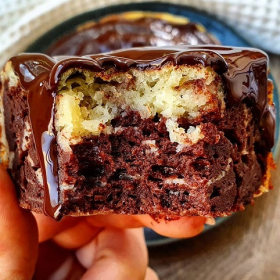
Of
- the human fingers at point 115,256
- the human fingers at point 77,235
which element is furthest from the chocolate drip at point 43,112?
the human fingers at point 77,235

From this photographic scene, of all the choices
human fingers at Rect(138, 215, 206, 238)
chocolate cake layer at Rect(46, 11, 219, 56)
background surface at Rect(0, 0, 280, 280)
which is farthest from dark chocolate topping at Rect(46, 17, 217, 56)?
human fingers at Rect(138, 215, 206, 238)

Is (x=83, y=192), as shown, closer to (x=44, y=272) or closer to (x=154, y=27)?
(x=44, y=272)

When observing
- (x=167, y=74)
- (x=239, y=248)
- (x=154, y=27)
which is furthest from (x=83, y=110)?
(x=154, y=27)

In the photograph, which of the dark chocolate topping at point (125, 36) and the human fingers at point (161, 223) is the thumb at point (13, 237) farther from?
the dark chocolate topping at point (125, 36)

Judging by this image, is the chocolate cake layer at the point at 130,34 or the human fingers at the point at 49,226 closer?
the human fingers at the point at 49,226

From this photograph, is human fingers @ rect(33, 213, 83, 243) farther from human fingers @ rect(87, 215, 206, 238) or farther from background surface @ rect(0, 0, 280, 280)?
background surface @ rect(0, 0, 280, 280)
